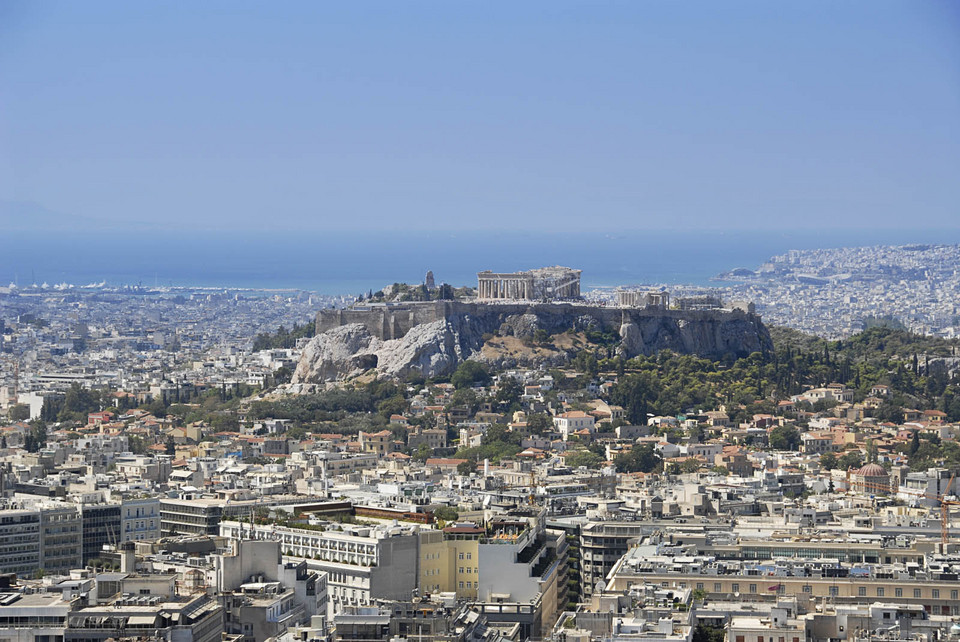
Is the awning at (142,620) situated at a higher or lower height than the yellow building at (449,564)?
higher

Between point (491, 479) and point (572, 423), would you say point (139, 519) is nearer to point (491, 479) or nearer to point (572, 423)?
point (491, 479)

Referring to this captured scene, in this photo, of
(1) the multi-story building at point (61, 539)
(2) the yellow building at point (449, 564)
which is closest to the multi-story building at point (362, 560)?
(2) the yellow building at point (449, 564)

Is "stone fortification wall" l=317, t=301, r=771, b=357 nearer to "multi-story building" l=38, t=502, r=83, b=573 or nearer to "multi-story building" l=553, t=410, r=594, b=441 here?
"multi-story building" l=553, t=410, r=594, b=441

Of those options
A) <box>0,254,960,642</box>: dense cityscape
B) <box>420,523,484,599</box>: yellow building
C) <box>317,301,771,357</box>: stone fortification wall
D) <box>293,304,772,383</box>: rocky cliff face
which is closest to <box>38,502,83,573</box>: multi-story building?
<box>0,254,960,642</box>: dense cityscape

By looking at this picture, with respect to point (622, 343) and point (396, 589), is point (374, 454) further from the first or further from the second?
point (396, 589)

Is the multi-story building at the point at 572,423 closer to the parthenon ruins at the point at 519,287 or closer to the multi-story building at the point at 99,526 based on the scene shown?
the parthenon ruins at the point at 519,287

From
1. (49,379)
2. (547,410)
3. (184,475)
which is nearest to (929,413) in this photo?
(547,410)

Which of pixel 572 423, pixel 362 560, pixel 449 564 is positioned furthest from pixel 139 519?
pixel 572 423
